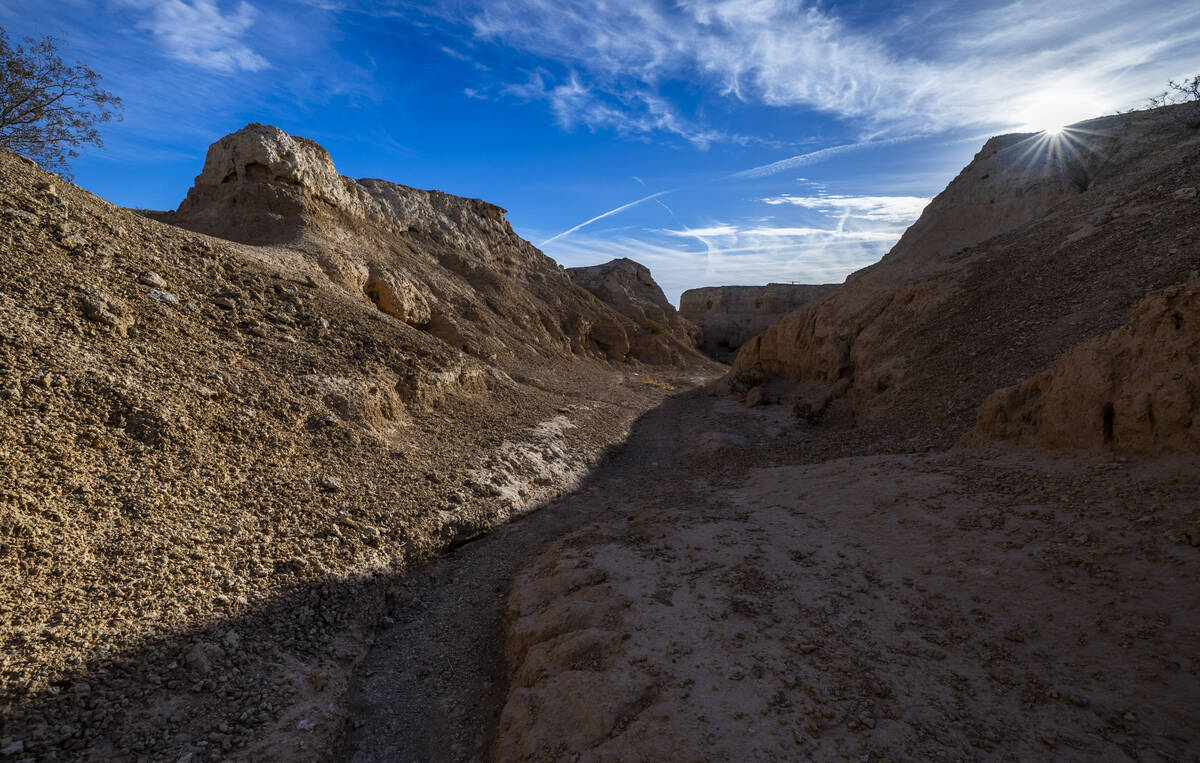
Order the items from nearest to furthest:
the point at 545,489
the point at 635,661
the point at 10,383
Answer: the point at 635,661
the point at 10,383
the point at 545,489

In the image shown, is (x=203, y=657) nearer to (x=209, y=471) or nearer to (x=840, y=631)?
(x=209, y=471)

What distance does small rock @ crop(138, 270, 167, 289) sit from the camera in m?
7.20

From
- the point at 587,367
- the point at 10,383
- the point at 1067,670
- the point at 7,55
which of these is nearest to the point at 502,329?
the point at 587,367

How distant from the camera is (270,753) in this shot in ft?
11.3

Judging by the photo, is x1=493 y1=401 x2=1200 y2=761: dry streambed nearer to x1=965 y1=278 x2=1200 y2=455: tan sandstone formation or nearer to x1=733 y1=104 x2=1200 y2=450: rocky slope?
x1=965 y1=278 x2=1200 y2=455: tan sandstone formation

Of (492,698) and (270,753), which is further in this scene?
(492,698)

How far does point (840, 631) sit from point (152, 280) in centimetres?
885

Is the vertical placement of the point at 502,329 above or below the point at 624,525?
above

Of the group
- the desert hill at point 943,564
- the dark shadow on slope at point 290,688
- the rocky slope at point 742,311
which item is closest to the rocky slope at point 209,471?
the dark shadow on slope at point 290,688

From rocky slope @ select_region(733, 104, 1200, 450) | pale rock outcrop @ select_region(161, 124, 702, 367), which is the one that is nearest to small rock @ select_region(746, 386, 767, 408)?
rocky slope @ select_region(733, 104, 1200, 450)

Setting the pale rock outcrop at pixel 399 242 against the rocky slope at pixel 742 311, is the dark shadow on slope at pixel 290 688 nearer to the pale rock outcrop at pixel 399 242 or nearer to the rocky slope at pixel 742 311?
the pale rock outcrop at pixel 399 242

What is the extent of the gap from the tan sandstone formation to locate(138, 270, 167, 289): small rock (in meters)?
10.9

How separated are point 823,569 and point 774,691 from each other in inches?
74.7

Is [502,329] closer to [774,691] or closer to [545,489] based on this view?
[545,489]
